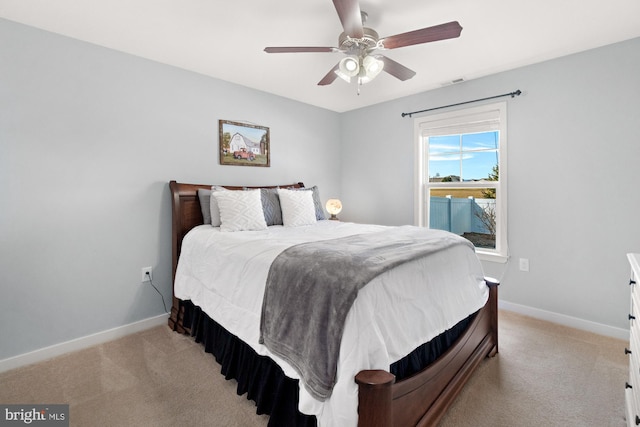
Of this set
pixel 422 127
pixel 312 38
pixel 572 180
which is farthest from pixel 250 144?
pixel 572 180

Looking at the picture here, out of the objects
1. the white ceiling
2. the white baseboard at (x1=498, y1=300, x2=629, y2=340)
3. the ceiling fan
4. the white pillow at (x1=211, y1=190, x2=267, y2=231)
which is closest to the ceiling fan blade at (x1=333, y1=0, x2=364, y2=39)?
the ceiling fan

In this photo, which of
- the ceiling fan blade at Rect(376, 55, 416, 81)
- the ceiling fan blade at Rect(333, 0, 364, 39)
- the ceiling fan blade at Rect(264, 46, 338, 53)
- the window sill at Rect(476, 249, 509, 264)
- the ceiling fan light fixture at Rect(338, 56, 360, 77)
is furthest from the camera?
the window sill at Rect(476, 249, 509, 264)

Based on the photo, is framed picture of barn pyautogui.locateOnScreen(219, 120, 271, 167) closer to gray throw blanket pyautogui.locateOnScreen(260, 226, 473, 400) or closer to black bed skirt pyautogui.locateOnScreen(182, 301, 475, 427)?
black bed skirt pyautogui.locateOnScreen(182, 301, 475, 427)

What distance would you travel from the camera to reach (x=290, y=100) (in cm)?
385

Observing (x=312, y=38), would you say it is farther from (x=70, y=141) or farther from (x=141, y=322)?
(x=141, y=322)

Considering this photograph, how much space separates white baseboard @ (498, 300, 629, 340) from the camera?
2.47m

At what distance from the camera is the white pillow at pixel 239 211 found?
101 inches

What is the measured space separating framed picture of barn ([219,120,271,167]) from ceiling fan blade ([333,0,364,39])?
1.83 meters

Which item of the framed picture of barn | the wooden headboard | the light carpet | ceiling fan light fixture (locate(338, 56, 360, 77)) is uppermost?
ceiling fan light fixture (locate(338, 56, 360, 77))

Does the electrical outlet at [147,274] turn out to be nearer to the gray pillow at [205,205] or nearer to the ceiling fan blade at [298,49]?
the gray pillow at [205,205]

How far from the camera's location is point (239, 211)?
2.61 meters

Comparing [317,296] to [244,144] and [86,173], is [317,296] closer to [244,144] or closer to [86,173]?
[86,173]

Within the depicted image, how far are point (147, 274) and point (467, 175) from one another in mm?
3461

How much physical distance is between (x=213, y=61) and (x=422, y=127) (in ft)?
7.92
